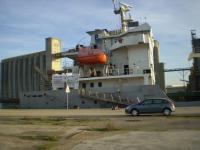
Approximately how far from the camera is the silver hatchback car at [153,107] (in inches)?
835

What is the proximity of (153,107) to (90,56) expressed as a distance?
14.2 meters

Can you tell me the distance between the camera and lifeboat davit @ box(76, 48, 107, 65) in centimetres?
3378

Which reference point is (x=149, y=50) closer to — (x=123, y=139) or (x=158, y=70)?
(x=158, y=70)

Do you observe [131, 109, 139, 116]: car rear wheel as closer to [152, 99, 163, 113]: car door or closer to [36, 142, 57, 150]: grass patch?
[152, 99, 163, 113]: car door

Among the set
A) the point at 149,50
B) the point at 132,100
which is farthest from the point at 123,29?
the point at 132,100

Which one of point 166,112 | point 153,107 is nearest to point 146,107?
point 153,107

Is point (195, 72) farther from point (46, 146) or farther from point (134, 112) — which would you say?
point (46, 146)

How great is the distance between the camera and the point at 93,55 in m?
34.0

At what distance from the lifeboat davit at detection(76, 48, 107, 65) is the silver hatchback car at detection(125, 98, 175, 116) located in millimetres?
12737

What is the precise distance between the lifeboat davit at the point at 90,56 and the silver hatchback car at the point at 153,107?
12737 millimetres

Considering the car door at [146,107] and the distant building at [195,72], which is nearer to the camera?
the car door at [146,107]

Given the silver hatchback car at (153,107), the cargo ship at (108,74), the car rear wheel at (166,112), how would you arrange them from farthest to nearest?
the cargo ship at (108,74) < the silver hatchback car at (153,107) < the car rear wheel at (166,112)

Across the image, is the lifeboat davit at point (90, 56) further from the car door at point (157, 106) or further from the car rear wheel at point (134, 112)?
the car door at point (157, 106)

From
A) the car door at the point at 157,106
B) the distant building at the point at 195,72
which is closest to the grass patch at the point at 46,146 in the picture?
the car door at the point at 157,106
